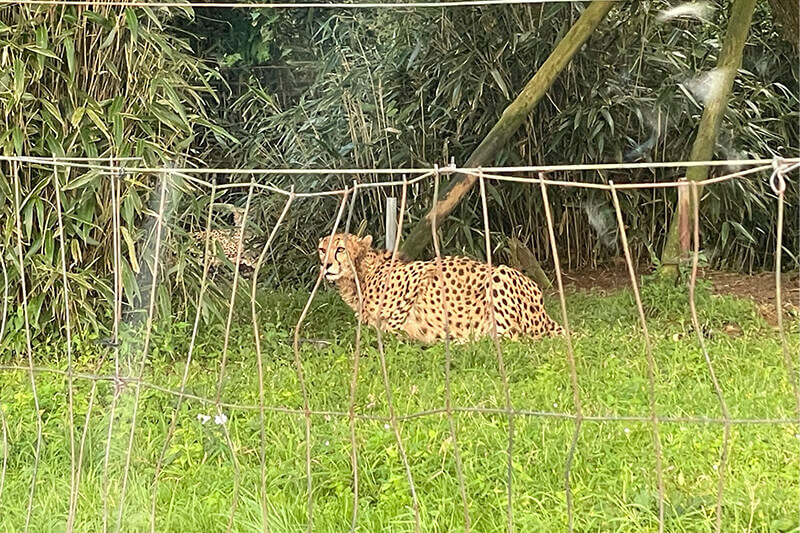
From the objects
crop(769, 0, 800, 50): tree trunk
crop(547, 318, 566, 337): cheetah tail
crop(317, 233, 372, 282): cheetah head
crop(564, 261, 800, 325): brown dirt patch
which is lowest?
crop(564, 261, 800, 325): brown dirt patch

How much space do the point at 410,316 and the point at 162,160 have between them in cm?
96

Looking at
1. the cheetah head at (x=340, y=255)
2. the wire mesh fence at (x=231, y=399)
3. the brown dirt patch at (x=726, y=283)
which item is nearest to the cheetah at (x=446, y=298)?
the cheetah head at (x=340, y=255)

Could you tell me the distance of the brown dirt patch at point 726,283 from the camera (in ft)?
12.6

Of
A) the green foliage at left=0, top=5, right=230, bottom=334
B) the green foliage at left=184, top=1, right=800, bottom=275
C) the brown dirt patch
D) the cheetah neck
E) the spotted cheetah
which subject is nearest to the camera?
the green foliage at left=0, top=5, right=230, bottom=334

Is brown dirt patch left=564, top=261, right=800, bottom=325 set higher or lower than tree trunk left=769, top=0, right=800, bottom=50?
lower

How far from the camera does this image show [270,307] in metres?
3.73

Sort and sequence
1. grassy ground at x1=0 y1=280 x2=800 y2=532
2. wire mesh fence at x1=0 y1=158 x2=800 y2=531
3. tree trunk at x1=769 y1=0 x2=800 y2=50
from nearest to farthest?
wire mesh fence at x1=0 y1=158 x2=800 y2=531 < grassy ground at x1=0 y1=280 x2=800 y2=532 < tree trunk at x1=769 y1=0 x2=800 y2=50

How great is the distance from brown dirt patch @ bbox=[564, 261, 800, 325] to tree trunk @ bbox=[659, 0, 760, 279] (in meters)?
0.35

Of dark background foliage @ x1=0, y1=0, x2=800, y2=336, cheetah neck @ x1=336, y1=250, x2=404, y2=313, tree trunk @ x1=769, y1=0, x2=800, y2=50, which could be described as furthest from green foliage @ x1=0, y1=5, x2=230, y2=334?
tree trunk @ x1=769, y1=0, x2=800, y2=50

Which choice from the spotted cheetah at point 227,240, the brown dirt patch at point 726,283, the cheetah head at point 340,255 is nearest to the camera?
the spotted cheetah at point 227,240

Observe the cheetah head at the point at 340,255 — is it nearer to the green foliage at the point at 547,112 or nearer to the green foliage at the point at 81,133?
the green foliage at the point at 81,133

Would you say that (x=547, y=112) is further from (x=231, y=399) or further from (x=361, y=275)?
(x=231, y=399)

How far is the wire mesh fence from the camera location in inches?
56.7

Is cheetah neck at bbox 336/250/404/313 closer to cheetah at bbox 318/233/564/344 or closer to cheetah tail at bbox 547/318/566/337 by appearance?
cheetah at bbox 318/233/564/344
